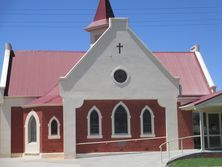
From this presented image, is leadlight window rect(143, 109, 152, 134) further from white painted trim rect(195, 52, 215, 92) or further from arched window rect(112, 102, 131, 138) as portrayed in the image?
white painted trim rect(195, 52, 215, 92)

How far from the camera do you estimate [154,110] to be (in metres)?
30.9

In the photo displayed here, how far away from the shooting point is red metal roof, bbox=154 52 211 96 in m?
33.6

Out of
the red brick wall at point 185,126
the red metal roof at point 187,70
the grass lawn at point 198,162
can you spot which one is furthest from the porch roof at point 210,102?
the red metal roof at point 187,70

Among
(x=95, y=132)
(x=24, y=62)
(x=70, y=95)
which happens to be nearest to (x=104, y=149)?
(x=95, y=132)

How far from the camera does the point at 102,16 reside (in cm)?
4191

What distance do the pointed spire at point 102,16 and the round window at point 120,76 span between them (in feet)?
34.5

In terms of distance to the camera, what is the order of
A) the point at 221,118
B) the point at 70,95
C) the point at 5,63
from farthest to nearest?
the point at 5,63
the point at 221,118
the point at 70,95

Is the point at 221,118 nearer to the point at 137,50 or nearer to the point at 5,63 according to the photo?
the point at 137,50

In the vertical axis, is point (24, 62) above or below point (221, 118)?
above

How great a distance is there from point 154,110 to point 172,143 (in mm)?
2419

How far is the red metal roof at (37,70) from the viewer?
1307 inches

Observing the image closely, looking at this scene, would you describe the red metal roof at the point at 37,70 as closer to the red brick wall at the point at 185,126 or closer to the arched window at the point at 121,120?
the arched window at the point at 121,120

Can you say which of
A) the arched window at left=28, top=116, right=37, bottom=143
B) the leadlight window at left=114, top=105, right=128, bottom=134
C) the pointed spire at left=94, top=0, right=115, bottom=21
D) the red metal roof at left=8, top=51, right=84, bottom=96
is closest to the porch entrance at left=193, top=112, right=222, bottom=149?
the leadlight window at left=114, top=105, right=128, bottom=134

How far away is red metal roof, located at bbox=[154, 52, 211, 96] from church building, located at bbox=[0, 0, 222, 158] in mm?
837
